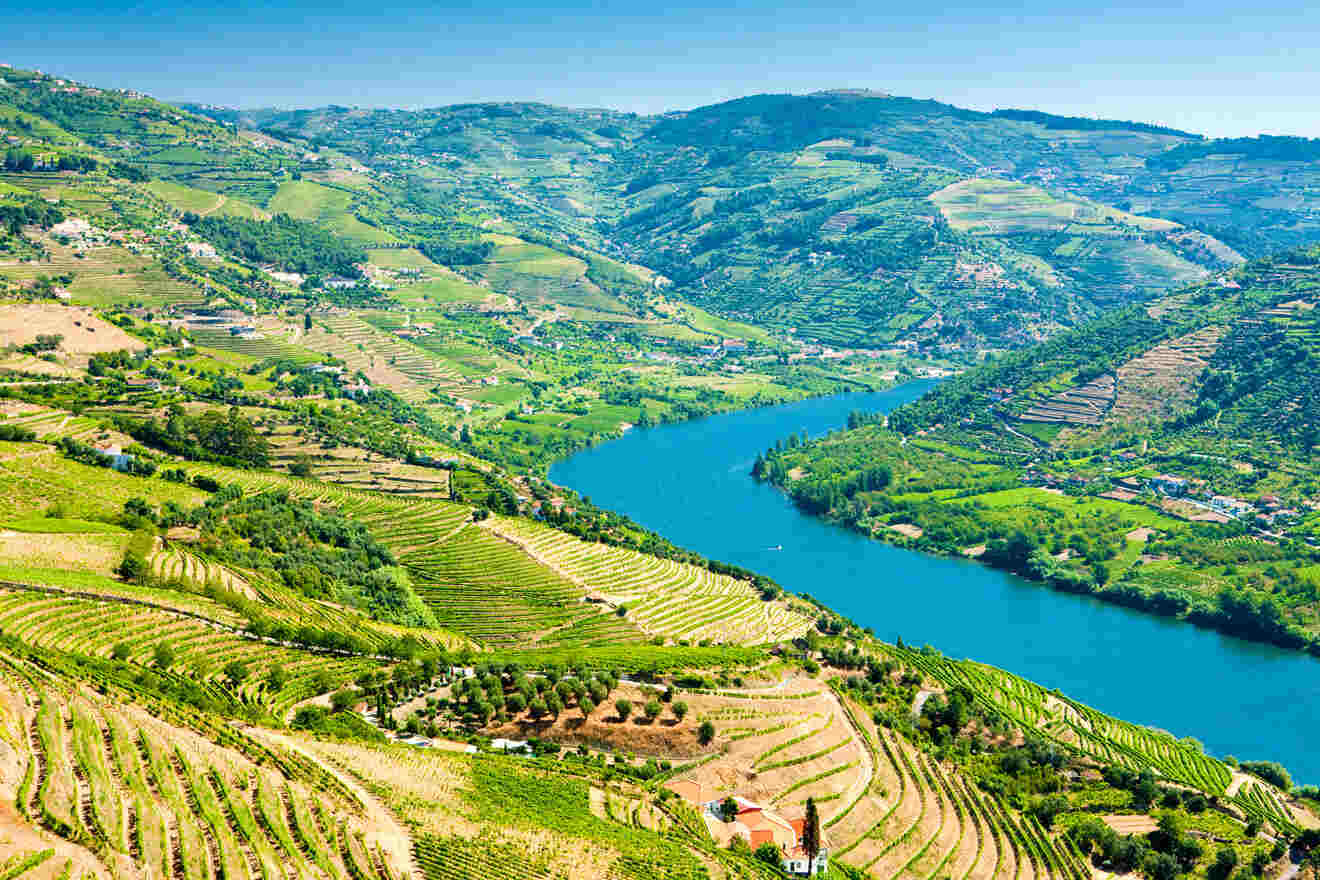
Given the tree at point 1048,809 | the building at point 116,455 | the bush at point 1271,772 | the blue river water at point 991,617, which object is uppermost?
the building at point 116,455

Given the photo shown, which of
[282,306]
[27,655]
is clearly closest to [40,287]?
[282,306]

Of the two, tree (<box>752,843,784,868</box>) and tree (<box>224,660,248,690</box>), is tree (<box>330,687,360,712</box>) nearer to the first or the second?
tree (<box>224,660,248,690</box>)

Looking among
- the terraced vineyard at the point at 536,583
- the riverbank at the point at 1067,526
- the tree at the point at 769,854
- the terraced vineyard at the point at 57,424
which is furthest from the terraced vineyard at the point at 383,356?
the tree at the point at 769,854

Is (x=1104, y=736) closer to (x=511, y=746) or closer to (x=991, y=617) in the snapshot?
(x=991, y=617)

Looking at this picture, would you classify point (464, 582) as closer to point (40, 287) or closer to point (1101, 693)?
point (1101, 693)

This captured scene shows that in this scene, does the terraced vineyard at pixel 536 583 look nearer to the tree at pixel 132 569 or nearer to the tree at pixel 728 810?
the tree at pixel 132 569

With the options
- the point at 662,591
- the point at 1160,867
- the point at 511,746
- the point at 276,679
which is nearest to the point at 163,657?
the point at 276,679
